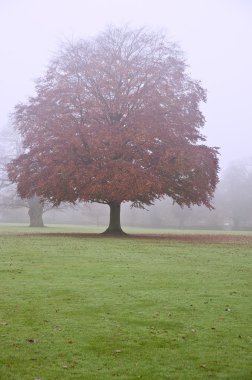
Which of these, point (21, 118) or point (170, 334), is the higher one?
point (21, 118)

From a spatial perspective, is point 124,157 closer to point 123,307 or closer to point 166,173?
point 166,173

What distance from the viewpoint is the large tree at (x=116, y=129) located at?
3023cm

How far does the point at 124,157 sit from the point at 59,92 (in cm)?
684

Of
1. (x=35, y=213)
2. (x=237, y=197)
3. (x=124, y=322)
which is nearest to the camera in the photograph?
(x=124, y=322)

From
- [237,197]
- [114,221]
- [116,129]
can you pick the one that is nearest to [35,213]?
[114,221]

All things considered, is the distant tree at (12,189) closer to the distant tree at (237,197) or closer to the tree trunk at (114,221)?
the tree trunk at (114,221)

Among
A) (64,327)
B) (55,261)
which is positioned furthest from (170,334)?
(55,261)

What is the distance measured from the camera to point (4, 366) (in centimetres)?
640

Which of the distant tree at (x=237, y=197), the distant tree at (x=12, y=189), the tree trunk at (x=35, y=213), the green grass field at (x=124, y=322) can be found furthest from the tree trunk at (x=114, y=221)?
the distant tree at (x=237, y=197)

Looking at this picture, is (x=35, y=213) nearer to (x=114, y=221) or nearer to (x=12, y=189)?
(x=12, y=189)

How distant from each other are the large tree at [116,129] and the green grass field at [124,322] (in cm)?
1528

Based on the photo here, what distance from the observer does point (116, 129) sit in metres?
31.3

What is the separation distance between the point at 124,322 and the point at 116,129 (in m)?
23.8

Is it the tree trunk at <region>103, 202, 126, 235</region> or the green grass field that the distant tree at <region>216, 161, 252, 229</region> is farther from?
the green grass field
